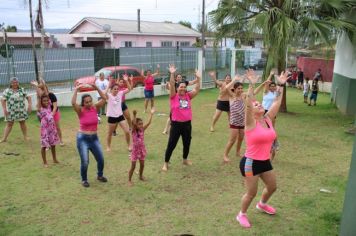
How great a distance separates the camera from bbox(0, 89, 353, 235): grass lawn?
191 inches

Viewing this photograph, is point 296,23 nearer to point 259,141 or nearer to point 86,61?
point 259,141

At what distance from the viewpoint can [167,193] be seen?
235 inches

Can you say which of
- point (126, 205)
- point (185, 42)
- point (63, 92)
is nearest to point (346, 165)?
point (126, 205)

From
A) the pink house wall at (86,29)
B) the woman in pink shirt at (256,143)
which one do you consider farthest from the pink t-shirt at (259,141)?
the pink house wall at (86,29)

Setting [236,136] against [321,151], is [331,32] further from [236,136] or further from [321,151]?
[236,136]

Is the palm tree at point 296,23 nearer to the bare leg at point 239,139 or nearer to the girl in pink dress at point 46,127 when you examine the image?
the bare leg at point 239,139

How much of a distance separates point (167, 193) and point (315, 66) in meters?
20.7

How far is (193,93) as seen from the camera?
7012mm

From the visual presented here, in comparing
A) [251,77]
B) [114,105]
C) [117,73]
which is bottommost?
[114,105]

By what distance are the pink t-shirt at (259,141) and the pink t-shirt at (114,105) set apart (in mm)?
4160

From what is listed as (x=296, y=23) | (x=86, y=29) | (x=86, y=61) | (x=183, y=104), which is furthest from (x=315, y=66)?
(x=86, y=29)

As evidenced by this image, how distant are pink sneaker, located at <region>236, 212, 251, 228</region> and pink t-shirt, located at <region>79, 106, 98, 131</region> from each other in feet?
9.08

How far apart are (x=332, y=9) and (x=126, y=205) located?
32.0 ft

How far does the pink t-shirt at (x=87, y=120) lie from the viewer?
5.99m
